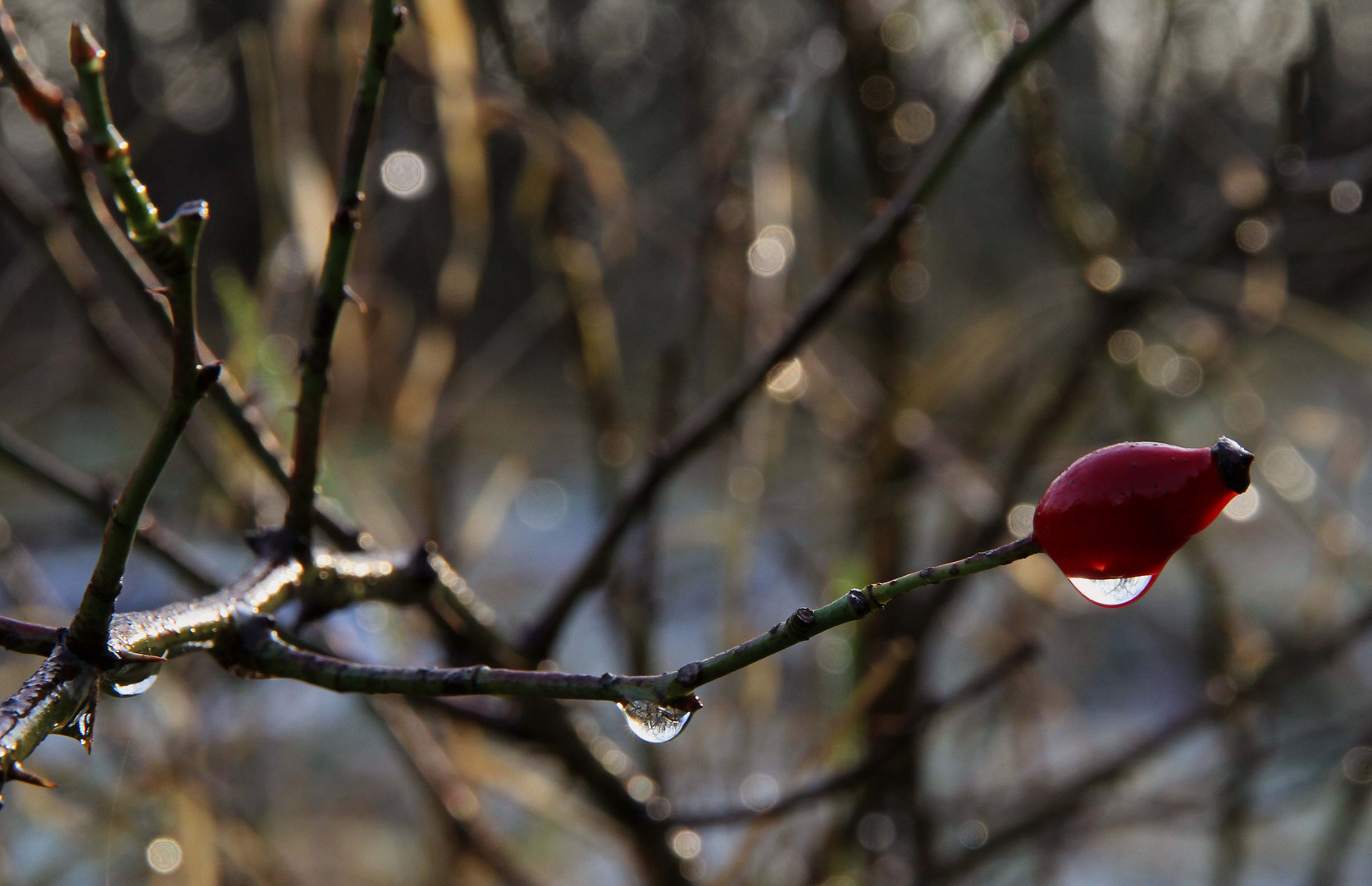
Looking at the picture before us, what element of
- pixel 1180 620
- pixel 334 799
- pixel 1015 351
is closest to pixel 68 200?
pixel 1015 351

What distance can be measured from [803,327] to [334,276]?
403 mm

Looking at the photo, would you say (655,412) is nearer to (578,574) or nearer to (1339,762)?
(578,574)

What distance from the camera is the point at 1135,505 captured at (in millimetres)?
456

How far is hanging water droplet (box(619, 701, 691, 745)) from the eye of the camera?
48cm

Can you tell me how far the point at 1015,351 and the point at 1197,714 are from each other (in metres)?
0.75

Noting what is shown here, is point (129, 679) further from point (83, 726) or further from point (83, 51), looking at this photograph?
point (83, 51)

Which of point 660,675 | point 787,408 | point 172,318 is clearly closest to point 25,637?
point 172,318

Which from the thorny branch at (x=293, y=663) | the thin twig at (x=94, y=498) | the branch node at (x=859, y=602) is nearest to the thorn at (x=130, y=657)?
the thorny branch at (x=293, y=663)

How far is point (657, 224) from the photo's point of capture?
182 centimetres

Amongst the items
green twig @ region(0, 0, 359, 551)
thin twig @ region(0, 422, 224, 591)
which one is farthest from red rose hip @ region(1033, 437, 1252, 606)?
thin twig @ region(0, 422, 224, 591)

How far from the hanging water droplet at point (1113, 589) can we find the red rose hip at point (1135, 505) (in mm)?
22

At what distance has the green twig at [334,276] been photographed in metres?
0.58

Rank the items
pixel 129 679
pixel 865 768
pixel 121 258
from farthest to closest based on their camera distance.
Result: pixel 865 768 < pixel 121 258 < pixel 129 679

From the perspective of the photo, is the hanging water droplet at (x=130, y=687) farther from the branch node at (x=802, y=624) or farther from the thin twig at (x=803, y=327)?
the thin twig at (x=803, y=327)
